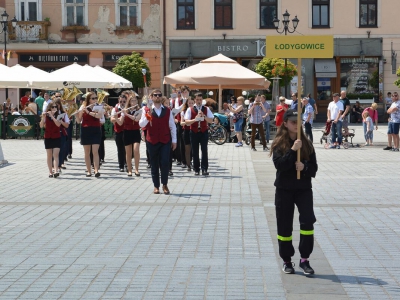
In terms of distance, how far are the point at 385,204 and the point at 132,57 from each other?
29.7 metres

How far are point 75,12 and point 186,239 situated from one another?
120 ft

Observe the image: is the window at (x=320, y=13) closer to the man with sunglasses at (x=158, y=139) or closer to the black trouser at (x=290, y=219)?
the man with sunglasses at (x=158, y=139)

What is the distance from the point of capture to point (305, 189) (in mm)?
7742

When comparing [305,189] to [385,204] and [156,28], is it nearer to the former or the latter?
[385,204]

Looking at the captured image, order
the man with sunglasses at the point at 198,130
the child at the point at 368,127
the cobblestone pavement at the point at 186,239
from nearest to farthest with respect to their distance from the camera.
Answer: the cobblestone pavement at the point at 186,239
the man with sunglasses at the point at 198,130
the child at the point at 368,127

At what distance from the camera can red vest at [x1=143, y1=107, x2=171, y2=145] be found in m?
13.8

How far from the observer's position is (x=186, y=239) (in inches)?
372

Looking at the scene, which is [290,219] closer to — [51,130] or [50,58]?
[51,130]

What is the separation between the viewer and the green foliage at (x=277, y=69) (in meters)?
36.8

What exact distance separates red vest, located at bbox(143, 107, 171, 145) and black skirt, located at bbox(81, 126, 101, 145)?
3.27m

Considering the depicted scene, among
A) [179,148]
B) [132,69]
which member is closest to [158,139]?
[179,148]

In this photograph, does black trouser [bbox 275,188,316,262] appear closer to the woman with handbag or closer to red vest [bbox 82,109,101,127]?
red vest [bbox 82,109,101,127]

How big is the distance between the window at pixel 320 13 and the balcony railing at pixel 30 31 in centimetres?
1375

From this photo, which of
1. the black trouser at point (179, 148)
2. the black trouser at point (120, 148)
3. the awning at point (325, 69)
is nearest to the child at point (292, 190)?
the black trouser at point (120, 148)
